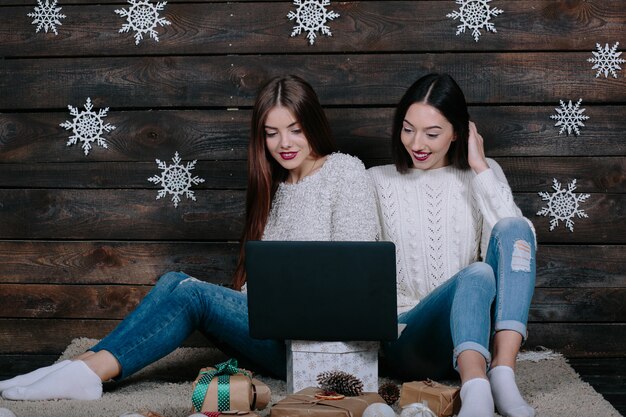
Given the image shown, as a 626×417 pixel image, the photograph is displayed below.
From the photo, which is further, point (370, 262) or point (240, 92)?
point (240, 92)

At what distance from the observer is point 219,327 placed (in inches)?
81.1

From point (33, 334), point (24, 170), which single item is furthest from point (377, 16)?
point (33, 334)

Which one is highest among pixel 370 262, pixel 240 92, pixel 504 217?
pixel 240 92

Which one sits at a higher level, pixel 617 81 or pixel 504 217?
pixel 617 81

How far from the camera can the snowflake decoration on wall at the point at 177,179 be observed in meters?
2.62

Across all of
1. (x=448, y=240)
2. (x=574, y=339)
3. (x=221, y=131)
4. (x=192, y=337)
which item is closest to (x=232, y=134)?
(x=221, y=131)

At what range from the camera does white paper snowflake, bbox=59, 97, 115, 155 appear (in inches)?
104

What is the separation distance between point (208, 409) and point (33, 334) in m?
1.21

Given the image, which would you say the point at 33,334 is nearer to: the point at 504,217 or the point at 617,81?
the point at 504,217

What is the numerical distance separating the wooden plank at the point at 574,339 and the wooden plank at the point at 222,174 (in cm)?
44

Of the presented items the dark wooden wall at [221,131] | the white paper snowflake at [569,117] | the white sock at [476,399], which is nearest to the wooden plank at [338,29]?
the dark wooden wall at [221,131]

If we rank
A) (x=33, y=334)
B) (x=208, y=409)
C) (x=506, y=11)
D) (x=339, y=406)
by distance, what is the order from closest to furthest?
1. (x=339, y=406)
2. (x=208, y=409)
3. (x=506, y=11)
4. (x=33, y=334)

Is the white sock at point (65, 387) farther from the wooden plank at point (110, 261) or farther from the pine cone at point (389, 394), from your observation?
the wooden plank at point (110, 261)

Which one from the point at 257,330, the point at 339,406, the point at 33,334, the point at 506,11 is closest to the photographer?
the point at 339,406
